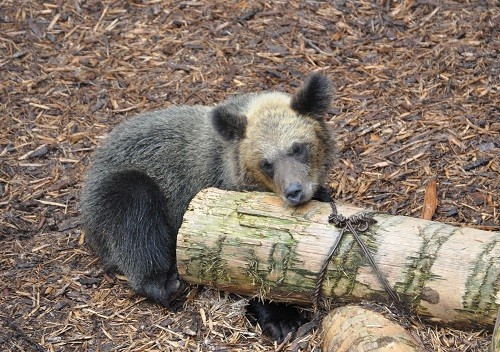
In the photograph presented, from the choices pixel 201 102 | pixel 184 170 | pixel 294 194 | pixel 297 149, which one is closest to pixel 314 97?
pixel 297 149

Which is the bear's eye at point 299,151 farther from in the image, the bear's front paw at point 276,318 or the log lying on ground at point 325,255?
the bear's front paw at point 276,318

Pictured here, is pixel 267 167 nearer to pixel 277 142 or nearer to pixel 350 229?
pixel 277 142

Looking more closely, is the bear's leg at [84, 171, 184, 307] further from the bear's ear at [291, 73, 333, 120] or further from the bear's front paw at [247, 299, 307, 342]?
the bear's ear at [291, 73, 333, 120]

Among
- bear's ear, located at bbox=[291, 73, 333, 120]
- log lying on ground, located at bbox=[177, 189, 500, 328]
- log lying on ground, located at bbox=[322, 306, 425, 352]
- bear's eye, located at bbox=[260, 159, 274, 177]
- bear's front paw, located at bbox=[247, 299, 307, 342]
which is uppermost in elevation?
bear's ear, located at bbox=[291, 73, 333, 120]

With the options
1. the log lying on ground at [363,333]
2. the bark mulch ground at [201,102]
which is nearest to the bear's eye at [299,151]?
the bark mulch ground at [201,102]

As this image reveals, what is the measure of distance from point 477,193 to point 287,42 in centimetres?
329

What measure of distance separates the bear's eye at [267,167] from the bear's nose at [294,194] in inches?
20.1

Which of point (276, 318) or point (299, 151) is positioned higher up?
point (299, 151)

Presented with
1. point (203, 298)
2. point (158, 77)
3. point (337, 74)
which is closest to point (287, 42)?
point (337, 74)

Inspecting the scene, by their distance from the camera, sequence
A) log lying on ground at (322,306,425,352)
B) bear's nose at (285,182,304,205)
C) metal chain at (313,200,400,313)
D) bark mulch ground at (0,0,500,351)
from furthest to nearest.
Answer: bark mulch ground at (0,0,500,351), bear's nose at (285,182,304,205), metal chain at (313,200,400,313), log lying on ground at (322,306,425,352)

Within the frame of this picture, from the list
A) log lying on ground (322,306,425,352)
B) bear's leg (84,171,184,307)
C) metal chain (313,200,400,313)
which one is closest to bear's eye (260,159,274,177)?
metal chain (313,200,400,313)

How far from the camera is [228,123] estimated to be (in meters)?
6.56

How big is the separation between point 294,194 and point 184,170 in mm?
1501

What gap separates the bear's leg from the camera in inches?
255
